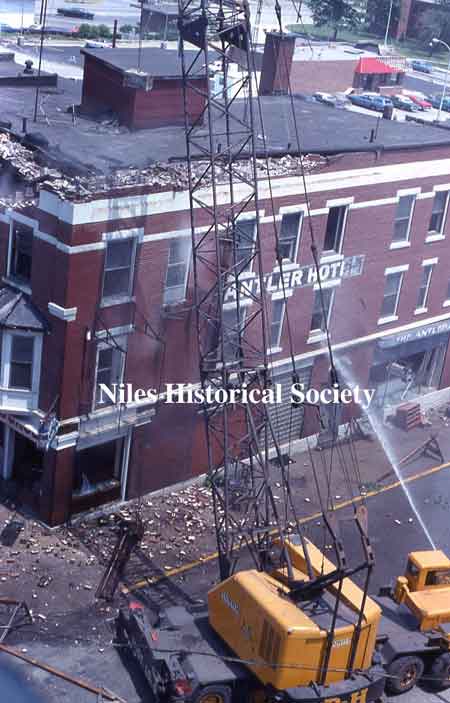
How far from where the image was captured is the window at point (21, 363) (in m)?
24.0

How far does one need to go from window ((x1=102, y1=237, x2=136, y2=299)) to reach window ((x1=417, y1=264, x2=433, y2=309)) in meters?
12.7

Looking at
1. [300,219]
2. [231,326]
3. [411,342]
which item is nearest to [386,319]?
[411,342]

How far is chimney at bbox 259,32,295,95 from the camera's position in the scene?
3441 cm

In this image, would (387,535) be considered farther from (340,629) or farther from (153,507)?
(340,629)

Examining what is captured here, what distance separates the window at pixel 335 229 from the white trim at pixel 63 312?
928 centimetres

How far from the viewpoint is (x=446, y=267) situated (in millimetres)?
33875

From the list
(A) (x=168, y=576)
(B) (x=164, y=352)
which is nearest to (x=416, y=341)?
(B) (x=164, y=352)

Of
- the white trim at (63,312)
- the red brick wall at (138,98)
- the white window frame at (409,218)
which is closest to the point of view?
the white trim at (63,312)

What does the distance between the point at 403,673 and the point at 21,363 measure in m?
11.7

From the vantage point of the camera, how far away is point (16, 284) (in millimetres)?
24078

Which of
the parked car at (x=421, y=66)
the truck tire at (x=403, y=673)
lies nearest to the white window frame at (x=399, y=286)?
the truck tire at (x=403, y=673)

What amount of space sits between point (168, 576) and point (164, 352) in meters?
5.87

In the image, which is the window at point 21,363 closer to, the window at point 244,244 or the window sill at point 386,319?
the window at point 244,244

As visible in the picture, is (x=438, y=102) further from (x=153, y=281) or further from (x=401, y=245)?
(x=153, y=281)
